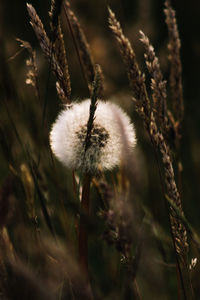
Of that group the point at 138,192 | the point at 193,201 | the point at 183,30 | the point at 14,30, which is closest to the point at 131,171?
the point at 138,192

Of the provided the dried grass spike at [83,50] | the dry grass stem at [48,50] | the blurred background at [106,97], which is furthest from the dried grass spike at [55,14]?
the dried grass spike at [83,50]

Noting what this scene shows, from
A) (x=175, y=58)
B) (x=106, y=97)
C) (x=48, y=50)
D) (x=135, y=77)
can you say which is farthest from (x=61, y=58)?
(x=106, y=97)

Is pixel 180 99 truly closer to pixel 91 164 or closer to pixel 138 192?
pixel 91 164

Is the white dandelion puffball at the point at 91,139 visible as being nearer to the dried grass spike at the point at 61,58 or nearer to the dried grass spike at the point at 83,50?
the dried grass spike at the point at 61,58

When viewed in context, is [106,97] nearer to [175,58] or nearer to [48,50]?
[175,58]

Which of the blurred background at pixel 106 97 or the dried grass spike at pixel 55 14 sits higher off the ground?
the dried grass spike at pixel 55 14

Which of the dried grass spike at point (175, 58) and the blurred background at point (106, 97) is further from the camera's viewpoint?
the dried grass spike at point (175, 58)
